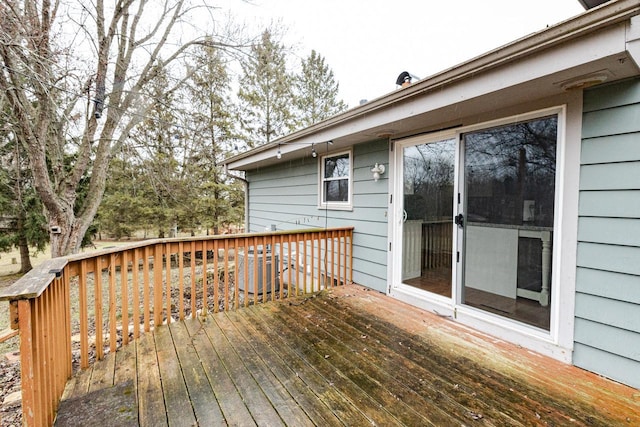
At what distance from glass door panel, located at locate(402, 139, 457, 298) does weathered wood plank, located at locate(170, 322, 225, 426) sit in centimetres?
251

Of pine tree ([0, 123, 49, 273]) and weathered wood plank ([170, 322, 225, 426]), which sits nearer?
weathered wood plank ([170, 322, 225, 426])

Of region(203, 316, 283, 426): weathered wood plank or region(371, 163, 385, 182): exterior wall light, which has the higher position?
region(371, 163, 385, 182): exterior wall light

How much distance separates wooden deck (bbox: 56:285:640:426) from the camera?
1.66 m

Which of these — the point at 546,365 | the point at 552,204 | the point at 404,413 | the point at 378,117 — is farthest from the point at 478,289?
the point at 378,117

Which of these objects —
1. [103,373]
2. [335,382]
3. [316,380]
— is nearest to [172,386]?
[103,373]

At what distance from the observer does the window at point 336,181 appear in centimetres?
462

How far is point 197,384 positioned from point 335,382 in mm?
957

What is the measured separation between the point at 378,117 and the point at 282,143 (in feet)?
7.51

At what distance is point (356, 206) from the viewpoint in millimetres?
4422

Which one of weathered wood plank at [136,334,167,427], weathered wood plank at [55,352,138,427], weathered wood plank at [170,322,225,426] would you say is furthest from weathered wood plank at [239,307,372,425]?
weathered wood plank at [55,352,138,427]

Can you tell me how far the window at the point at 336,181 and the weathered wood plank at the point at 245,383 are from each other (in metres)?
2.73

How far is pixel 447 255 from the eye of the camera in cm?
312

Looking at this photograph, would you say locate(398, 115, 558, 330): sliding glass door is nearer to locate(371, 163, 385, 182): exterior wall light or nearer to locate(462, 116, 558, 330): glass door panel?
locate(462, 116, 558, 330): glass door panel

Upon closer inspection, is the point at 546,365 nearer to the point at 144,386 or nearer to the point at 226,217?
the point at 144,386
